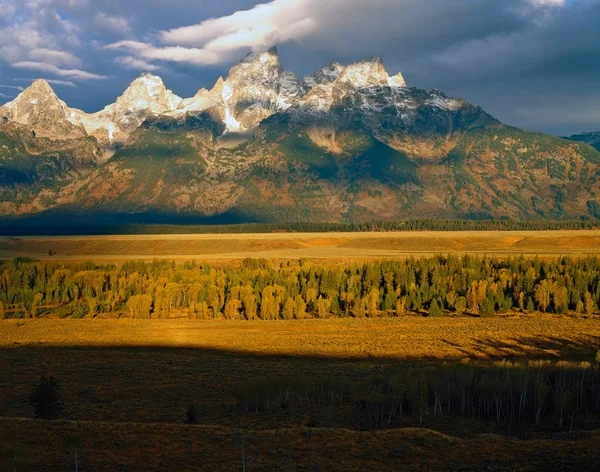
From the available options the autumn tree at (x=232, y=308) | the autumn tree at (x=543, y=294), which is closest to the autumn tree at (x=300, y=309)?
the autumn tree at (x=232, y=308)

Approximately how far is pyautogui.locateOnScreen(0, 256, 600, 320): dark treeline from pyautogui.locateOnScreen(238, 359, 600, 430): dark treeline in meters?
51.4

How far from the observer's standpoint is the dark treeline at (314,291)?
341 feet

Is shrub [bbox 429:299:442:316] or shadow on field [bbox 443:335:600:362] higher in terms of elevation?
shadow on field [bbox 443:335:600:362]

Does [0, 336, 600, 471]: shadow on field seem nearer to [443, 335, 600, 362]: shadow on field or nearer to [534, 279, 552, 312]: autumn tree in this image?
[443, 335, 600, 362]: shadow on field

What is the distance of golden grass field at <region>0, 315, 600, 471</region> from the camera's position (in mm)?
32688

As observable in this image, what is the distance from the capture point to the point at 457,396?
4653 centimetres

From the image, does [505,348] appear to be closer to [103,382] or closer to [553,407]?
[553,407]

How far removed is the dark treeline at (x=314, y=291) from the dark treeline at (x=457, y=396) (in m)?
51.4

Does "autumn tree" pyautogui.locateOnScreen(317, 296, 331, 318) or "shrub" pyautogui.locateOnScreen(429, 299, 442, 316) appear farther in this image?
"autumn tree" pyautogui.locateOnScreen(317, 296, 331, 318)

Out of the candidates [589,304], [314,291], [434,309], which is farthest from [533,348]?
[314,291]

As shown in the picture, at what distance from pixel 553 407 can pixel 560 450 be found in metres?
14.3

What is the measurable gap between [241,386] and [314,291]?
58.6 m

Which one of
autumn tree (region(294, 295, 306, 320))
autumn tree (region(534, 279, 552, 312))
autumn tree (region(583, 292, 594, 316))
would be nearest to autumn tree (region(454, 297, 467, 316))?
autumn tree (region(534, 279, 552, 312))

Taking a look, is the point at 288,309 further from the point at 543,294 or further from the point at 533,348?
the point at 533,348
